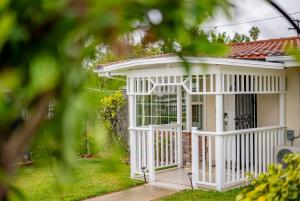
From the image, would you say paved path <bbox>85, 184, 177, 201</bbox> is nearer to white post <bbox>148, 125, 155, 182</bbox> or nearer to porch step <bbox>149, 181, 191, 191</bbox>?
porch step <bbox>149, 181, 191, 191</bbox>

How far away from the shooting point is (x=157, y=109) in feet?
40.7

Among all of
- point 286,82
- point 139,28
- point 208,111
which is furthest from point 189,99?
point 139,28

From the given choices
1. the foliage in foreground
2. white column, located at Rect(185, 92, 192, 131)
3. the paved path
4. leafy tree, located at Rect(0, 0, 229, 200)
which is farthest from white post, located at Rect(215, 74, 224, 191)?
leafy tree, located at Rect(0, 0, 229, 200)

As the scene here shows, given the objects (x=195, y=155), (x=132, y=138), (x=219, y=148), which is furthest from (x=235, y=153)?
(x=132, y=138)

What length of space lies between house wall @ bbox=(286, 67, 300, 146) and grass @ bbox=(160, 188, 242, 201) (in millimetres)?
2565

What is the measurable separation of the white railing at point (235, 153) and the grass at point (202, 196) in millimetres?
265

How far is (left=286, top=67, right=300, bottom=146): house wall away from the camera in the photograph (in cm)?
976

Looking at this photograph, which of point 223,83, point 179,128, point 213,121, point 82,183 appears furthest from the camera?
point 213,121

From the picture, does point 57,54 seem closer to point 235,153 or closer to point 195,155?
point 195,155

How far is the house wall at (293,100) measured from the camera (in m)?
9.76

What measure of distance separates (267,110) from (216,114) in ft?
8.56

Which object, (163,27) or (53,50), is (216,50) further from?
(53,50)

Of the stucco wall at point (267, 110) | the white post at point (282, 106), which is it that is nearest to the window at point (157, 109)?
the stucco wall at point (267, 110)

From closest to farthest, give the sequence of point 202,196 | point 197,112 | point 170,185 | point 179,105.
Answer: point 202,196 → point 170,185 → point 179,105 → point 197,112
